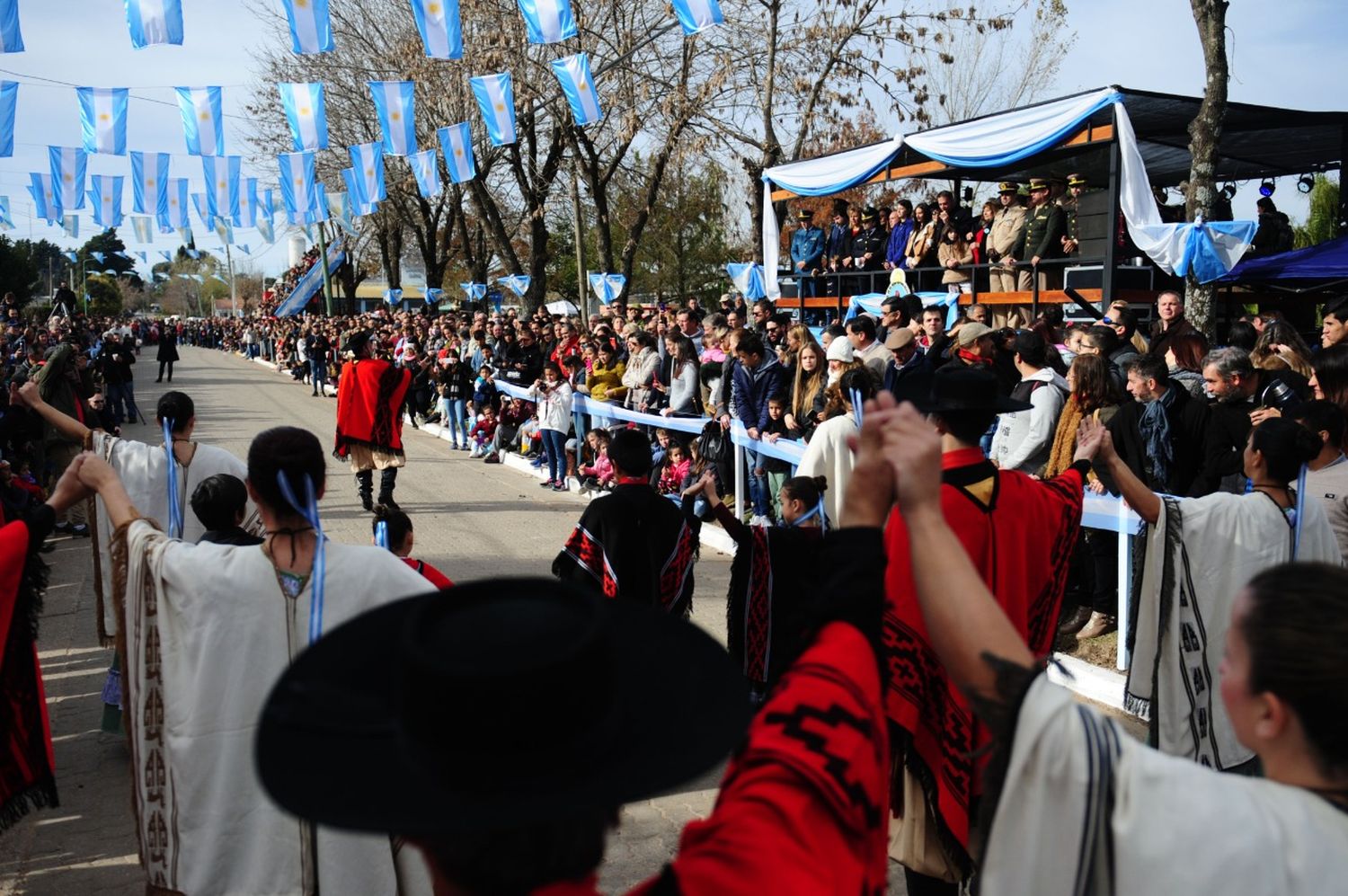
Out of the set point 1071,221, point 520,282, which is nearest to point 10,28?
point 1071,221

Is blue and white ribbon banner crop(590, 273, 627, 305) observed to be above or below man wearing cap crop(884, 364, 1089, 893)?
above

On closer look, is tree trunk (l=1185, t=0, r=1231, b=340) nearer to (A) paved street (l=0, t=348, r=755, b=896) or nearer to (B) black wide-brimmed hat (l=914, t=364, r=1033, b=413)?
(A) paved street (l=0, t=348, r=755, b=896)

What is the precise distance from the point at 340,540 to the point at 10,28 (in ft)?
21.8

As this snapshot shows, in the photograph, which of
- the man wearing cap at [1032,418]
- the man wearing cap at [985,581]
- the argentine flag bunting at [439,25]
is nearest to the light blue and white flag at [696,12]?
the argentine flag bunting at [439,25]

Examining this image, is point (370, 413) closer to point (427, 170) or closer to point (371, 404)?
point (371, 404)

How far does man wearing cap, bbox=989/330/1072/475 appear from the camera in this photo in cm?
691

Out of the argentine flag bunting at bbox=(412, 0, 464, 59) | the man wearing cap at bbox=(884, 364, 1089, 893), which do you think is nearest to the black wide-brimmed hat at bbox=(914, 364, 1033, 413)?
the man wearing cap at bbox=(884, 364, 1089, 893)

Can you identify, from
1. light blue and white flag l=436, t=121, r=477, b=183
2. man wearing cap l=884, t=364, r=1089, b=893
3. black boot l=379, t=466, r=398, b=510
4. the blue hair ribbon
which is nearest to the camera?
the blue hair ribbon

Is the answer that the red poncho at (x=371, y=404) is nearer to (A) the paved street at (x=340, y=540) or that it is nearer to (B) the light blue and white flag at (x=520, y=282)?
(A) the paved street at (x=340, y=540)

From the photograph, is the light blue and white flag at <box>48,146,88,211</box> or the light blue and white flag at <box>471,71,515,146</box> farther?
the light blue and white flag at <box>48,146,88,211</box>

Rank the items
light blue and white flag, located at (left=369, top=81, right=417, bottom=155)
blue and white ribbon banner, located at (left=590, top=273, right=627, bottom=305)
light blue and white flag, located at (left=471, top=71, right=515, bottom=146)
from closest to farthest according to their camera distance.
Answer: light blue and white flag, located at (left=471, top=71, right=515, bottom=146) < light blue and white flag, located at (left=369, top=81, right=417, bottom=155) < blue and white ribbon banner, located at (left=590, top=273, right=627, bottom=305)

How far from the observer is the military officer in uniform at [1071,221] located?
38.1 feet

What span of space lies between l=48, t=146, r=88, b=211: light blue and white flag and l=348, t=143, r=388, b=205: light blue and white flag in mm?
8540

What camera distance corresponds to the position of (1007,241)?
12180mm
